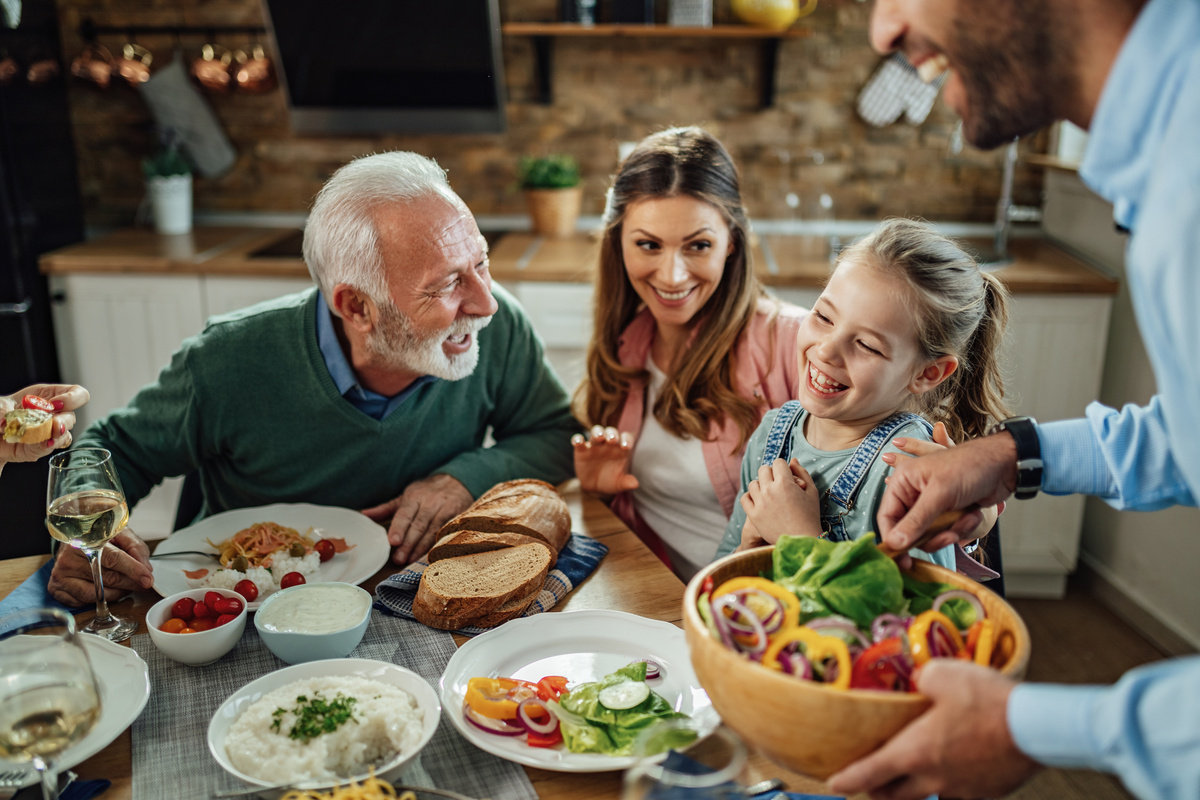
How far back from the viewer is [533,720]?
3.38 ft

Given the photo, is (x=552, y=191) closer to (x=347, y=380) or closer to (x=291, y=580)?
(x=347, y=380)

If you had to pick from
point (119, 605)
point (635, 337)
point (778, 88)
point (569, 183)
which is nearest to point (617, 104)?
point (569, 183)

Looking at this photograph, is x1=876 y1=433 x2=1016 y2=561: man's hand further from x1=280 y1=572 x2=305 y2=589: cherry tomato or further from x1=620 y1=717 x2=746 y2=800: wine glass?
x1=280 y1=572 x2=305 y2=589: cherry tomato

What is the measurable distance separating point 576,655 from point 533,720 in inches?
6.9

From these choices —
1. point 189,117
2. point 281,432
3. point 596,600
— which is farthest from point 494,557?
point 189,117

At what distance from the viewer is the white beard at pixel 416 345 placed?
1.68m

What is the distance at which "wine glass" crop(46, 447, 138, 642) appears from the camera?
1.18 metres

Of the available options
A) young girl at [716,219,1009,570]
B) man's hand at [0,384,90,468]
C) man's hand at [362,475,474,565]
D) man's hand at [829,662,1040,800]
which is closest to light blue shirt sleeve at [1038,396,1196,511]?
young girl at [716,219,1009,570]

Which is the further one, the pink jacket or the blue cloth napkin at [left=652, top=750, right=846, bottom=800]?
the pink jacket

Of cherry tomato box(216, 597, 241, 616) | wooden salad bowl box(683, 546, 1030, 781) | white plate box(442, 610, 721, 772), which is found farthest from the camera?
cherry tomato box(216, 597, 241, 616)

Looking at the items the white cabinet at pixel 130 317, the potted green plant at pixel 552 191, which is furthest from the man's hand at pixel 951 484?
the potted green plant at pixel 552 191

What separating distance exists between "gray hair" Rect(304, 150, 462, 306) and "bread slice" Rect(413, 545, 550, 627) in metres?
0.58

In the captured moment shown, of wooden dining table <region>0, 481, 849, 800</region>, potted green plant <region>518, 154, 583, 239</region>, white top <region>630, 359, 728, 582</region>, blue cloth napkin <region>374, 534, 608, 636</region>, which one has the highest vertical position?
potted green plant <region>518, 154, 583, 239</region>

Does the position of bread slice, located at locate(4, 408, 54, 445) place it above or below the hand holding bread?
above
